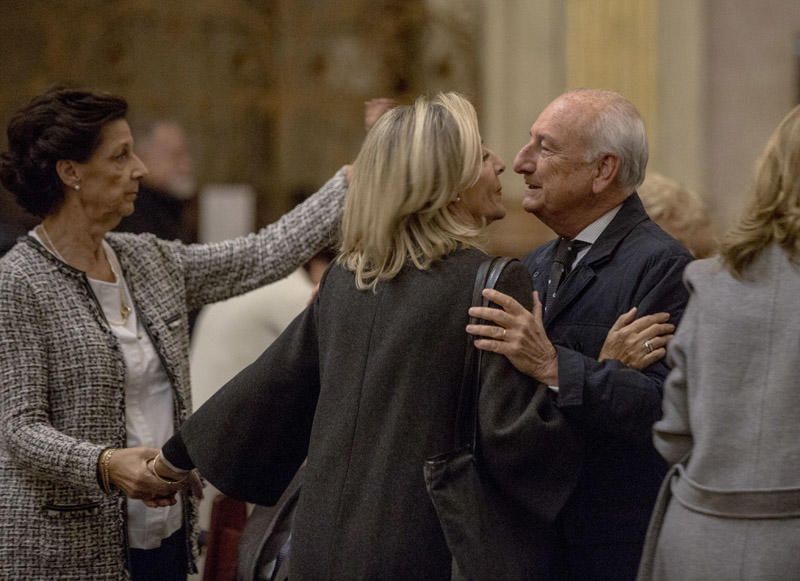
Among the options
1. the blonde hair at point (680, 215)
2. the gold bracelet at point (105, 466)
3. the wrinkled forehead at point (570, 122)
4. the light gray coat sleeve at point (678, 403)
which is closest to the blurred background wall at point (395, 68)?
the blonde hair at point (680, 215)

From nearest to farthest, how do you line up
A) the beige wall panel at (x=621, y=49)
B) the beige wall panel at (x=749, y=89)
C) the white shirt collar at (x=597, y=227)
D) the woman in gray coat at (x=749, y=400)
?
1. the woman in gray coat at (x=749, y=400)
2. the white shirt collar at (x=597, y=227)
3. the beige wall panel at (x=621, y=49)
4. the beige wall panel at (x=749, y=89)

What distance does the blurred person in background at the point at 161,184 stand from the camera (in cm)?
605

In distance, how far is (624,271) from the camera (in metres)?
3.10

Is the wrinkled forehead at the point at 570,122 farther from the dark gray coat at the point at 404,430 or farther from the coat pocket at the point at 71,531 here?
the coat pocket at the point at 71,531

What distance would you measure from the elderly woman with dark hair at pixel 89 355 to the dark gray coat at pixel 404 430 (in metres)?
0.58

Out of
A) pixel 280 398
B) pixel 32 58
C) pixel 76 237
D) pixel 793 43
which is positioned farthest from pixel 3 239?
pixel 793 43

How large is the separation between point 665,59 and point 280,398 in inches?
220

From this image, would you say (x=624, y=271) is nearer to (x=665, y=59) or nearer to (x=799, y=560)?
(x=799, y=560)

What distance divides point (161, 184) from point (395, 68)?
94.5 inches

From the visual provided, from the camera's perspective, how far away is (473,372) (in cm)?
267

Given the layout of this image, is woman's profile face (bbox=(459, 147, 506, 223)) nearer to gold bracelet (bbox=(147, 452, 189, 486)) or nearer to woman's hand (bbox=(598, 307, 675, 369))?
woman's hand (bbox=(598, 307, 675, 369))

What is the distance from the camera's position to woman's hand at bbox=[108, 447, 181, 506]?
3.12 metres

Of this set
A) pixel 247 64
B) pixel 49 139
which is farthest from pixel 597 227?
pixel 247 64

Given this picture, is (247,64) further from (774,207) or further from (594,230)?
(774,207)
